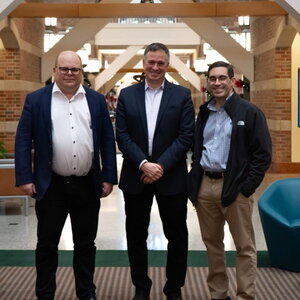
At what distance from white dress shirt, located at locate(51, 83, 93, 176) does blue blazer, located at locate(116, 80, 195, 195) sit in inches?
9.2

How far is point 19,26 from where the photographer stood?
12.0 m

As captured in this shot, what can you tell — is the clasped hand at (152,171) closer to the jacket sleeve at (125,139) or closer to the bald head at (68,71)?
the jacket sleeve at (125,139)

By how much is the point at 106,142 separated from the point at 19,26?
8.22m

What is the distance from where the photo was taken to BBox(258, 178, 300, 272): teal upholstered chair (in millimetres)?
5426

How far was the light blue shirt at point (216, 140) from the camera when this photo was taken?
4125mm

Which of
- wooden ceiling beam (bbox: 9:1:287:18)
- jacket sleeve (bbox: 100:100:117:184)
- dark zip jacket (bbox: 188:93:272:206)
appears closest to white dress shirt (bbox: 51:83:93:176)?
jacket sleeve (bbox: 100:100:117:184)

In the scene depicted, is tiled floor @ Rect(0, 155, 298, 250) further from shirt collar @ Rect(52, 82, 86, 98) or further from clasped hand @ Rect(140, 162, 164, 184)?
shirt collar @ Rect(52, 82, 86, 98)

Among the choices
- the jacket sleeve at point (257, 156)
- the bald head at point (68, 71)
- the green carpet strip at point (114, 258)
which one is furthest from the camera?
the green carpet strip at point (114, 258)

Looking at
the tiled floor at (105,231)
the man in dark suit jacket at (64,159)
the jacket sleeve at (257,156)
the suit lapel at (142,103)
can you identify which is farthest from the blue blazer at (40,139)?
the tiled floor at (105,231)

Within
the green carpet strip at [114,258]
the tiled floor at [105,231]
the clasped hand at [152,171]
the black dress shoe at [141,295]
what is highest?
the clasped hand at [152,171]

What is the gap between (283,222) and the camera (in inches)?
214

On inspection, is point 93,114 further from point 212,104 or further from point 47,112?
point 212,104

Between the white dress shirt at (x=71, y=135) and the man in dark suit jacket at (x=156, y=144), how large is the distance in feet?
0.77

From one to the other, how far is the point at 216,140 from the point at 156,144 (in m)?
0.40
